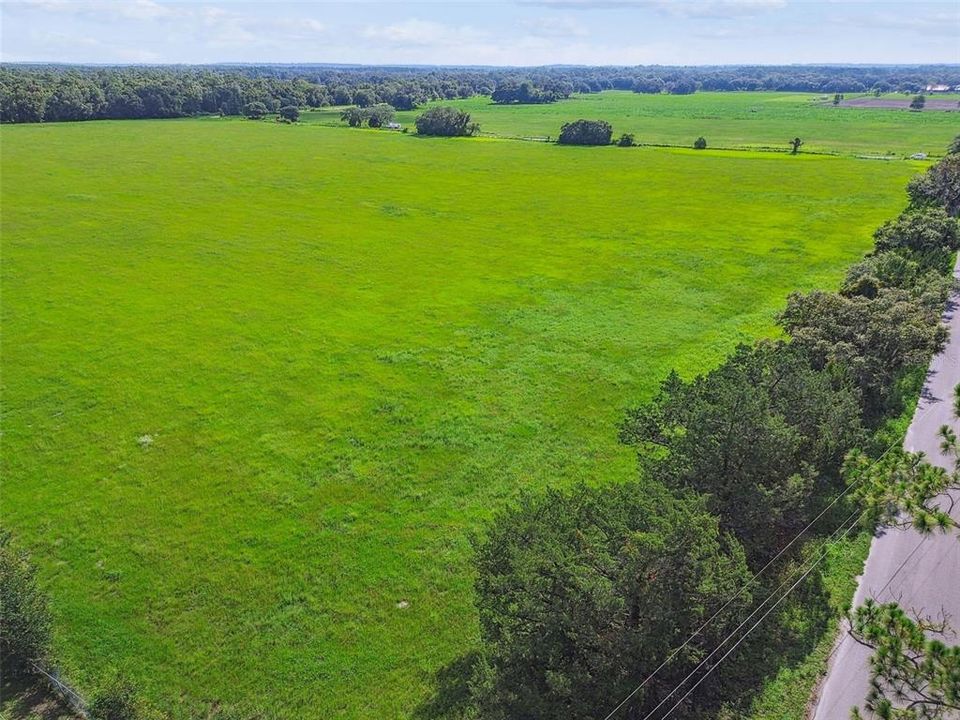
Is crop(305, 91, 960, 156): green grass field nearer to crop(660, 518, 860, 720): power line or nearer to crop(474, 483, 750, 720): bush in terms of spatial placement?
crop(660, 518, 860, 720): power line

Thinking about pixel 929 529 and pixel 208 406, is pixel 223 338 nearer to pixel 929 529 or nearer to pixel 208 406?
pixel 208 406

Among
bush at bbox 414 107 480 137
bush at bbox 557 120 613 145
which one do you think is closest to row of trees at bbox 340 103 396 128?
bush at bbox 414 107 480 137

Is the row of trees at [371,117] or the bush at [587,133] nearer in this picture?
the bush at [587,133]

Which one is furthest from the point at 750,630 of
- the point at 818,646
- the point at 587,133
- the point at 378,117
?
the point at 378,117

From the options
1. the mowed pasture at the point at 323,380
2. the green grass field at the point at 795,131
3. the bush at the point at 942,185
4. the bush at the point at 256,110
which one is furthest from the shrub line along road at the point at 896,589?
the bush at the point at 256,110

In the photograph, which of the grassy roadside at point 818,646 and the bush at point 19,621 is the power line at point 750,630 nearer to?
the grassy roadside at point 818,646
